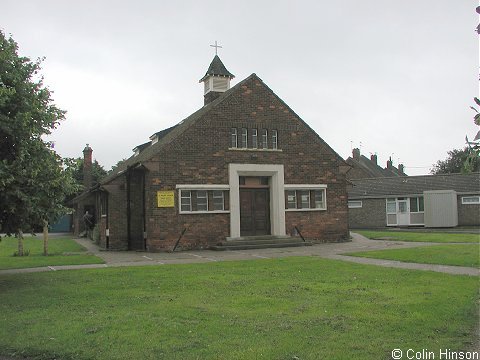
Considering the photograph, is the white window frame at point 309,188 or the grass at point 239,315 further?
the white window frame at point 309,188

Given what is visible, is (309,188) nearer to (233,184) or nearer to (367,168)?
(233,184)

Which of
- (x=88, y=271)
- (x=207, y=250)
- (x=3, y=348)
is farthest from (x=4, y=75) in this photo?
(x=207, y=250)

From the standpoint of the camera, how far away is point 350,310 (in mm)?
7840

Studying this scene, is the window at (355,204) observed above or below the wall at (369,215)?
above

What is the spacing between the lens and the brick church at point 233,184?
70.5 ft

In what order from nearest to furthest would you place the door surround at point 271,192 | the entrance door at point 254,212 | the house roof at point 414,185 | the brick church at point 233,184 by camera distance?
the brick church at point 233,184, the door surround at point 271,192, the entrance door at point 254,212, the house roof at point 414,185

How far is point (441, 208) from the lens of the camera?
124 feet

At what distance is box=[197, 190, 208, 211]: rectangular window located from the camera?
22031 mm

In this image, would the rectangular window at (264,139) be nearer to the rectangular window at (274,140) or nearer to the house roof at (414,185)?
the rectangular window at (274,140)

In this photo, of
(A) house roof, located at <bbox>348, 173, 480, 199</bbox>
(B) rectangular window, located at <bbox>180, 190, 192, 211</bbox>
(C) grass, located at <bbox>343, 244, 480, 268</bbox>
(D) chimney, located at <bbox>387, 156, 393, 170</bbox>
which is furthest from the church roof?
(D) chimney, located at <bbox>387, 156, 393, 170</bbox>

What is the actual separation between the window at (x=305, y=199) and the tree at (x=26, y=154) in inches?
526

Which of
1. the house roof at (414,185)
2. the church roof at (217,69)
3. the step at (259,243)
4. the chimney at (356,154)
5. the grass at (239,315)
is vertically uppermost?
the church roof at (217,69)

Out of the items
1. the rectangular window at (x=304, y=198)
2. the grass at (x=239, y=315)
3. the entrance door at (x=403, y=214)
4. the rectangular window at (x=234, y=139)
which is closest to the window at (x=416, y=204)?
the entrance door at (x=403, y=214)

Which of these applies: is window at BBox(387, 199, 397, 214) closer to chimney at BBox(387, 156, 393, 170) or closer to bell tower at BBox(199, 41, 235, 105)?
bell tower at BBox(199, 41, 235, 105)
